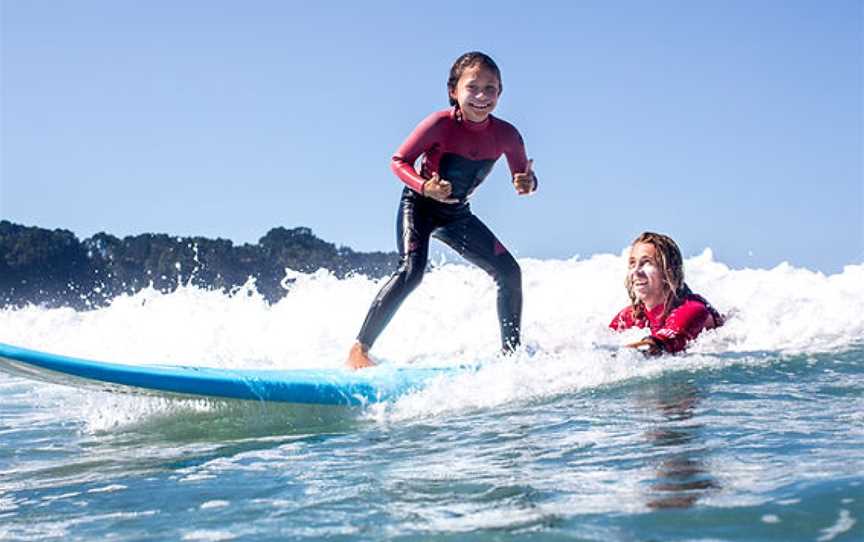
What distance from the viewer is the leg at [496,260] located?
17.9 feet

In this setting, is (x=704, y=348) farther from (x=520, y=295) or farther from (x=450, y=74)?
(x=450, y=74)

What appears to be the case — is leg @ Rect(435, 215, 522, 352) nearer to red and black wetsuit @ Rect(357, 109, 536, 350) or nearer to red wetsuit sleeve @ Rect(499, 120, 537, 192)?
red and black wetsuit @ Rect(357, 109, 536, 350)

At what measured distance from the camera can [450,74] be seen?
5.38 metres

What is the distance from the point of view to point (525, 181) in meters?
5.51

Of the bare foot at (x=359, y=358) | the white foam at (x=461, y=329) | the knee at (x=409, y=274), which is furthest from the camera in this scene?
the knee at (x=409, y=274)

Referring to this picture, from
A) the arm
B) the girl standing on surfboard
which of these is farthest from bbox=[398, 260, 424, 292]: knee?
the arm

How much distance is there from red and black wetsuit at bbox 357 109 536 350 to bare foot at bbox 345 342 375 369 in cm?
4

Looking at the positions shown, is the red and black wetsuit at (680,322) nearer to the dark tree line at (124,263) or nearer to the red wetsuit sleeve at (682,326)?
the red wetsuit sleeve at (682,326)

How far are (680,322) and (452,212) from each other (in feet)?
4.77

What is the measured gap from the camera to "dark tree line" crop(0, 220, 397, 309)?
26.6 m

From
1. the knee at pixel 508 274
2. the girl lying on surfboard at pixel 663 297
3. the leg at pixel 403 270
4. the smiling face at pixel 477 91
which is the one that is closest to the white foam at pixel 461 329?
the girl lying on surfboard at pixel 663 297

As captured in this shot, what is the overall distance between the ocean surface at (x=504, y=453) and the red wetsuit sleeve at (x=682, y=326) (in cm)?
11

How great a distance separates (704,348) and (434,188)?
2.00 meters

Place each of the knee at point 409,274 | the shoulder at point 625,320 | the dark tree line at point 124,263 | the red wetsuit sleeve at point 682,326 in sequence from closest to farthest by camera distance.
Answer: the knee at point 409,274 → the red wetsuit sleeve at point 682,326 → the shoulder at point 625,320 → the dark tree line at point 124,263
